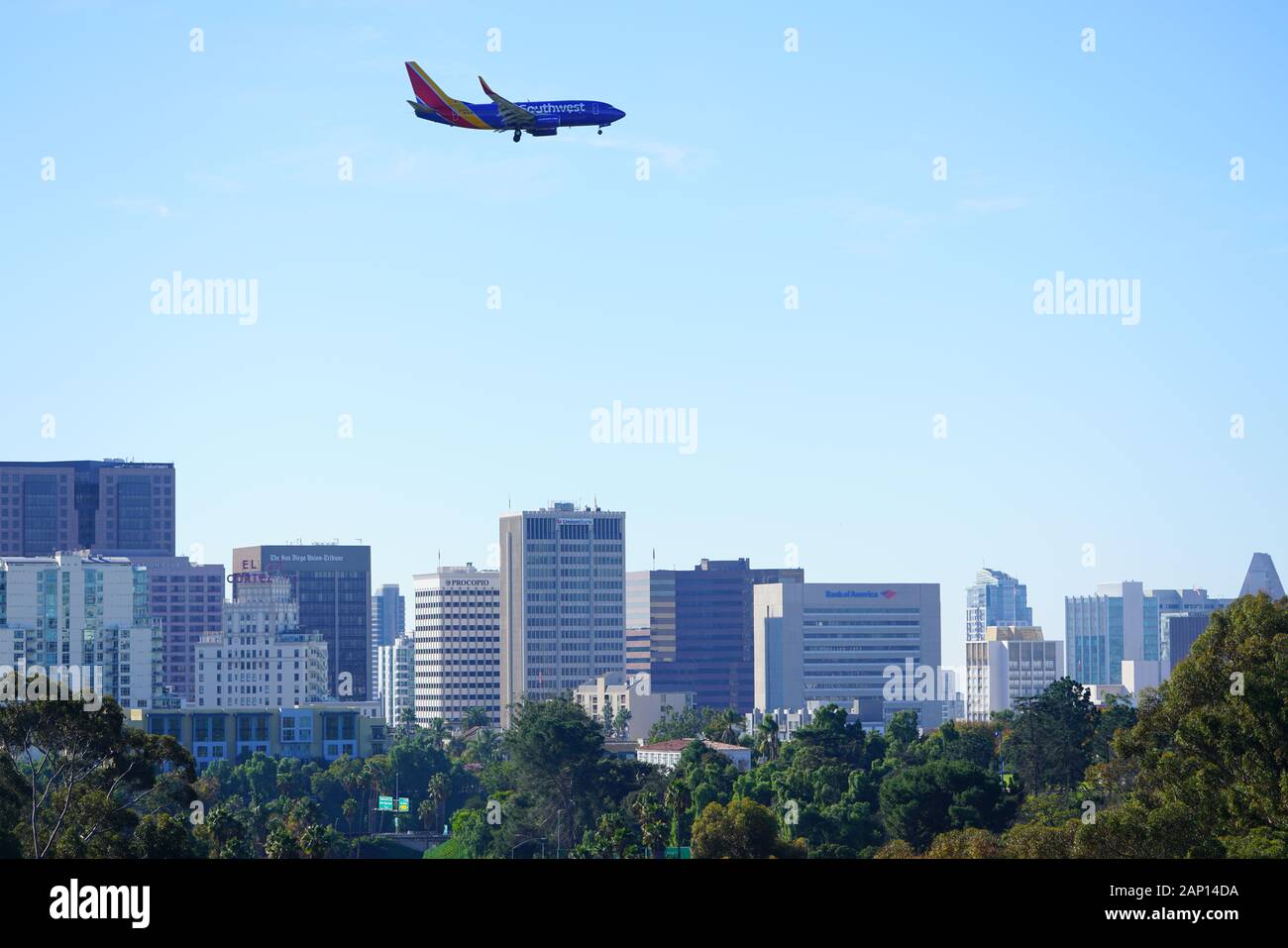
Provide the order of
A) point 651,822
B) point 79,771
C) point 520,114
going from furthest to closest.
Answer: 1. point 651,822
2. point 520,114
3. point 79,771

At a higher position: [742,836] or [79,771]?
[79,771]

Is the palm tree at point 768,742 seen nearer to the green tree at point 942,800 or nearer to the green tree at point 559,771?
the green tree at point 559,771

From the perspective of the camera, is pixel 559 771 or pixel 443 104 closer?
pixel 443 104

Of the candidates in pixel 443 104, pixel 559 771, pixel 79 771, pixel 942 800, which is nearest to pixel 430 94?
pixel 443 104

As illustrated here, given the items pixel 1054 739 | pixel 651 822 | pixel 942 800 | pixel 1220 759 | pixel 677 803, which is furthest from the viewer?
pixel 1054 739

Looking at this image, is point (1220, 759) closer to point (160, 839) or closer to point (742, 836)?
point (160, 839)

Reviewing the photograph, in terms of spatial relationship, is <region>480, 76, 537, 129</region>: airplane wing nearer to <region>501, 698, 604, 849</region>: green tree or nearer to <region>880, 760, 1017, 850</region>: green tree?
<region>880, 760, 1017, 850</region>: green tree

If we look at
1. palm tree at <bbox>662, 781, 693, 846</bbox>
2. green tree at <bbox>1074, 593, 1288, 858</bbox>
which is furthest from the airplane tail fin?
palm tree at <bbox>662, 781, 693, 846</bbox>
